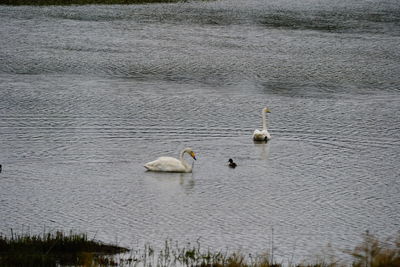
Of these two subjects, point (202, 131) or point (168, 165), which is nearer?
point (168, 165)

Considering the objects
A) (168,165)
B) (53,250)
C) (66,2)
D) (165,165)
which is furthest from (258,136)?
(66,2)

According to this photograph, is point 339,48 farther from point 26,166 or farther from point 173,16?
point 26,166

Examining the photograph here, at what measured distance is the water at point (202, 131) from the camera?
18.1m

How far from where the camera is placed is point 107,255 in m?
14.7

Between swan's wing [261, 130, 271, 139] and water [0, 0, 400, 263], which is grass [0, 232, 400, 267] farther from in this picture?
swan's wing [261, 130, 271, 139]

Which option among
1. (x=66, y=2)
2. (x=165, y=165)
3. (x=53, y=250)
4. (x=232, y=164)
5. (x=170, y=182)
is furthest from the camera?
(x=66, y=2)

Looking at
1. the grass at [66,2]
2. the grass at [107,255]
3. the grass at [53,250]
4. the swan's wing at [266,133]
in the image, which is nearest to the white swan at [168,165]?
the swan's wing at [266,133]

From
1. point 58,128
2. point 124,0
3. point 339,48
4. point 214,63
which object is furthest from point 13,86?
point 124,0

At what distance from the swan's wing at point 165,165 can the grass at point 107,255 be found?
636 centimetres

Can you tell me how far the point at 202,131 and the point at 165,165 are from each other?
15.6 ft

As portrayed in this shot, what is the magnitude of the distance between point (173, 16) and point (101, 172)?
35.5 m

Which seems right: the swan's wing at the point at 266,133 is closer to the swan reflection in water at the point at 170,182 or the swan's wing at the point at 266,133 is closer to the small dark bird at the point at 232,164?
the small dark bird at the point at 232,164

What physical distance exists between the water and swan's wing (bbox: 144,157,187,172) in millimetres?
196

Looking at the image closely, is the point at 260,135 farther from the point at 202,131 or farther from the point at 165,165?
the point at 165,165
